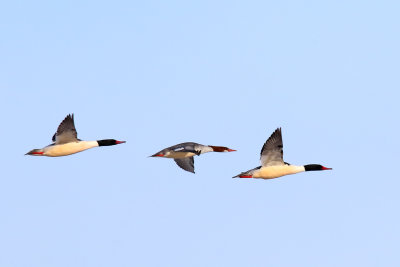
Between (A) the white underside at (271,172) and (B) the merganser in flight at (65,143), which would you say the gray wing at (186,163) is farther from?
(A) the white underside at (271,172)

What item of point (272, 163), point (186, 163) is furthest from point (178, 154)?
point (272, 163)

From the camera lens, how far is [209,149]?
118 ft

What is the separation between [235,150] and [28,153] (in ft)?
26.7

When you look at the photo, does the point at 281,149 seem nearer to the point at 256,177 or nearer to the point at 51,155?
the point at 256,177

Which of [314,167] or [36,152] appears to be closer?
[314,167]

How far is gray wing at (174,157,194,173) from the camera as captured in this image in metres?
36.2

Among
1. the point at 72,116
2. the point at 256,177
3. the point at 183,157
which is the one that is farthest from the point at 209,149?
the point at 72,116

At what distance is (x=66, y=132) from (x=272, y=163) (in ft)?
24.5

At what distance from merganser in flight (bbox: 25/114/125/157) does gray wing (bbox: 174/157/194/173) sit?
3.51 metres

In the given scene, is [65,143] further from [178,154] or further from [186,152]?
[186,152]

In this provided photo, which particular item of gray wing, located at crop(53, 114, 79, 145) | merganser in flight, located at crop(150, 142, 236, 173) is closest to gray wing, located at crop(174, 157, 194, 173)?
merganser in flight, located at crop(150, 142, 236, 173)

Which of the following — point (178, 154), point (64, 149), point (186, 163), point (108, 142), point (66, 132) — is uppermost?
point (66, 132)

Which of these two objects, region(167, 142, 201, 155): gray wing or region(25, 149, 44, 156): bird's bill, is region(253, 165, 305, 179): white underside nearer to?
region(167, 142, 201, 155): gray wing

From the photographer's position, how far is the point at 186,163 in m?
36.4
